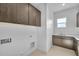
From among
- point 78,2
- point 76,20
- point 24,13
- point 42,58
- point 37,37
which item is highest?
point 78,2

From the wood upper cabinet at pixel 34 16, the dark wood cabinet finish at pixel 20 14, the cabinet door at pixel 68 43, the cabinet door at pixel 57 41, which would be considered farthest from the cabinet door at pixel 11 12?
the cabinet door at pixel 68 43

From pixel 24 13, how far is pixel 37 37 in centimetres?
43

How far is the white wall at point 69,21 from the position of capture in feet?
3.73

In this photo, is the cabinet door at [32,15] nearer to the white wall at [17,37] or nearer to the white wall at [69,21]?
the white wall at [17,37]

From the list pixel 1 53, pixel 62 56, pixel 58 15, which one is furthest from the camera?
pixel 58 15

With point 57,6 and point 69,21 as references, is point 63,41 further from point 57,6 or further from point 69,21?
point 57,6

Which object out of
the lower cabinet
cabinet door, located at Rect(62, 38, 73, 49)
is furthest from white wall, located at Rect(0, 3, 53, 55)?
cabinet door, located at Rect(62, 38, 73, 49)

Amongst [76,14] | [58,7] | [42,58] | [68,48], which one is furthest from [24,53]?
[76,14]

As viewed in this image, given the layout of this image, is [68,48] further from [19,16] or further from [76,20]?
[19,16]

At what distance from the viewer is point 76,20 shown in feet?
3.77

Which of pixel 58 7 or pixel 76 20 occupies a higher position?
pixel 58 7

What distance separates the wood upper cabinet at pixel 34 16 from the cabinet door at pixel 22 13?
0.07 meters

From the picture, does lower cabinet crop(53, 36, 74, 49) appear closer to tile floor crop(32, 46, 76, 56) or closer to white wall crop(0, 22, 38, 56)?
tile floor crop(32, 46, 76, 56)

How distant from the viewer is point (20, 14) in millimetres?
1111
